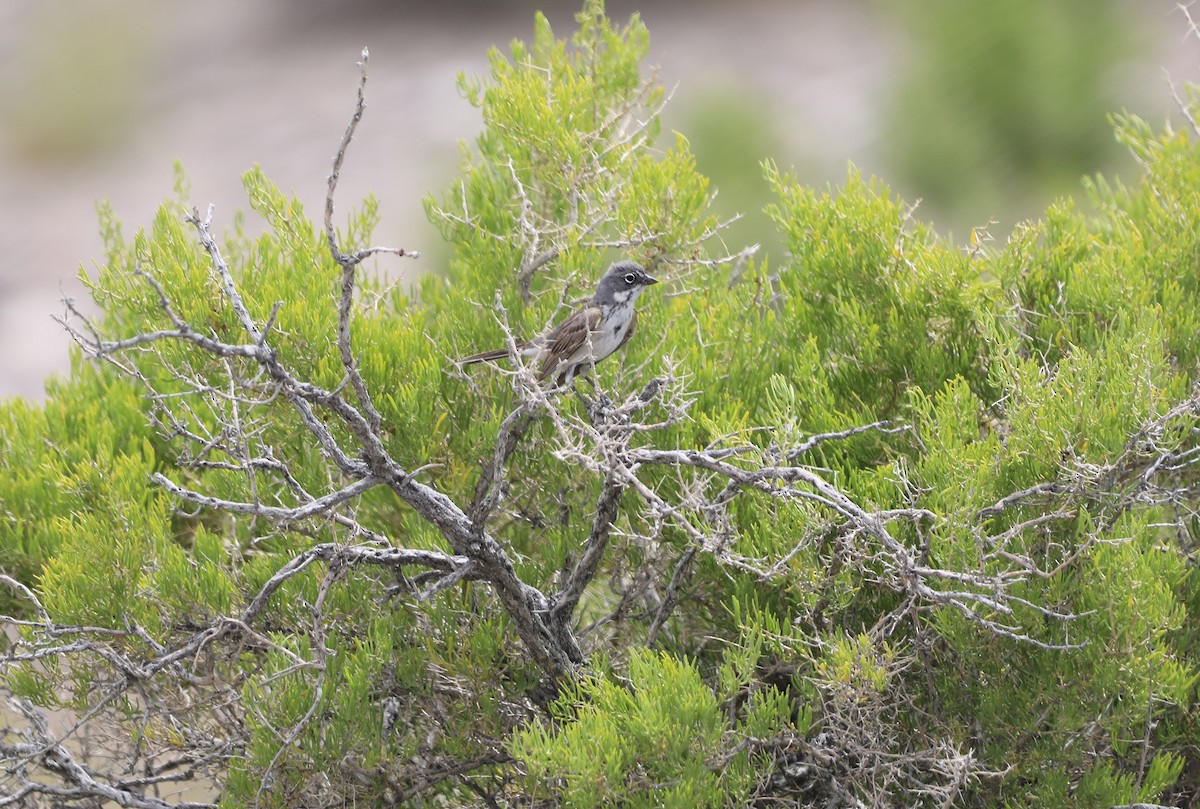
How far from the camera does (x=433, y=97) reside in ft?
83.6

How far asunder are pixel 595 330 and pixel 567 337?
0.37 ft

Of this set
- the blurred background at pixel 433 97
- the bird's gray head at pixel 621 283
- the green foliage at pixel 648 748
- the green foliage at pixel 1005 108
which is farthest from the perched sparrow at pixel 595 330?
the green foliage at pixel 1005 108

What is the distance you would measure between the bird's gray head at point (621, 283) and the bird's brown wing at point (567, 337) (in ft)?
0.28

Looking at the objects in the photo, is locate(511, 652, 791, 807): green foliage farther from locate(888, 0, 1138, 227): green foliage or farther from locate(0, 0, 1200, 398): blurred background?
locate(888, 0, 1138, 227): green foliage

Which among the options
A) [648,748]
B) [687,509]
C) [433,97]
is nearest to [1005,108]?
[687,509]

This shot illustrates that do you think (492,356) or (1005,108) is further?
(1005,108)

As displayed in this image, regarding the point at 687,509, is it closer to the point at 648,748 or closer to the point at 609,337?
the point at 648,748

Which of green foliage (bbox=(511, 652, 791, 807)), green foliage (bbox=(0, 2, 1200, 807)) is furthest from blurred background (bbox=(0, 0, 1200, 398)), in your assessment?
green foliage (bbox=(511, 652, 791, 807))

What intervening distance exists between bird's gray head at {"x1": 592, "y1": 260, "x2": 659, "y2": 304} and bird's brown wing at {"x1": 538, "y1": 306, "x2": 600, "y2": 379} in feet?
0.28

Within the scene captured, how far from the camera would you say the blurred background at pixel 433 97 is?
1286 centimetres

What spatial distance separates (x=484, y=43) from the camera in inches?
1029

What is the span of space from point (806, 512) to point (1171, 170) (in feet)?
9.78

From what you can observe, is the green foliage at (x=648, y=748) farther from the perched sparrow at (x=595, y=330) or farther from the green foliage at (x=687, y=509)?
the perched sparrow at (x=595, y=330)

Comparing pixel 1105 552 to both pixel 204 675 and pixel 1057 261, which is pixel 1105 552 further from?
pixel 204 675
